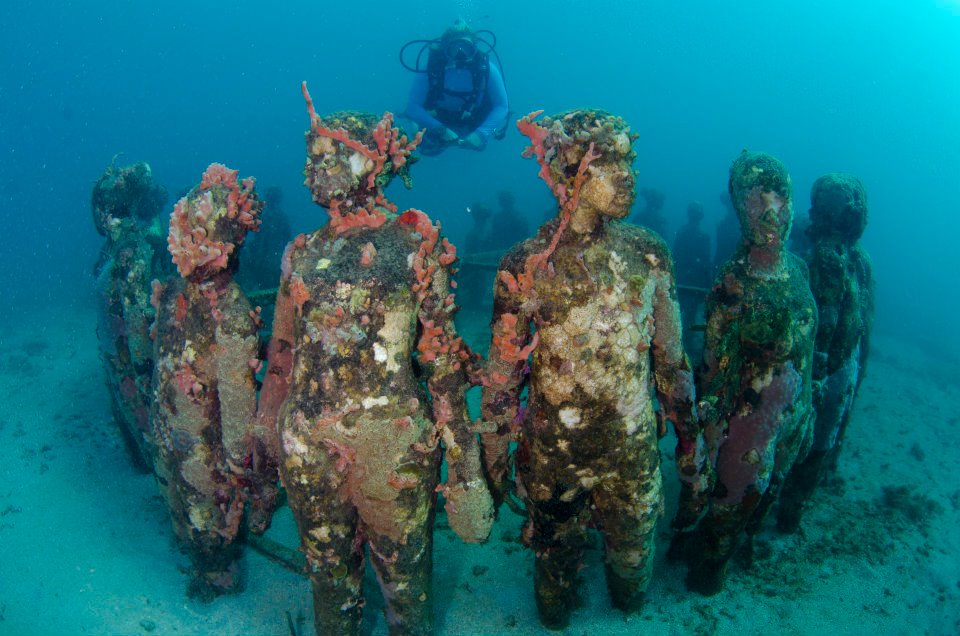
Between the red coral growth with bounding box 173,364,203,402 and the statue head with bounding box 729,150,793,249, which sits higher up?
the statue head with bounding box 729,150,793,249

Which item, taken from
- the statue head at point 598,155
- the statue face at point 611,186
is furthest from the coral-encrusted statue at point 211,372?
the statue face at point 611,186

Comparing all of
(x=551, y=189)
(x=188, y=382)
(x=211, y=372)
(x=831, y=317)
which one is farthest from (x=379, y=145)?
(x=831, y=317)

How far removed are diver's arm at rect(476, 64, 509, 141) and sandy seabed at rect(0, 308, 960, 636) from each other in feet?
25.0

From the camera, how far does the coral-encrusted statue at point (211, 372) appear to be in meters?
3.05

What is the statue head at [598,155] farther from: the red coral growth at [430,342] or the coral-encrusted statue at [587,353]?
the red coral growth at [430,342]

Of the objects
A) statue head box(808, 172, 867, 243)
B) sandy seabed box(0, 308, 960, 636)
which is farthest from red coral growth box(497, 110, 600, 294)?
statue head box(808, 172, 867, 243)

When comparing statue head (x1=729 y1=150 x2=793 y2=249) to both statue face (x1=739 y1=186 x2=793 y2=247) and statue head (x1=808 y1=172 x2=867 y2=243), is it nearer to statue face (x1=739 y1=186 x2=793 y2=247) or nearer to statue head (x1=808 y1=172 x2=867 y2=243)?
statue face (x1=739 y1=186 x2=793 y2=247)

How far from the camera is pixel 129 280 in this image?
15.7ft

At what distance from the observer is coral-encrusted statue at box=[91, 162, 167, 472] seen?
15.8ft

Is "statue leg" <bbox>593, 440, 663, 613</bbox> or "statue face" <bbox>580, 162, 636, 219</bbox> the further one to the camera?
"statue leg" <bbox>593, 440, 663, 613</bbox>

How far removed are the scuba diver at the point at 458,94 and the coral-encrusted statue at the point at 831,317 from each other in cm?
662

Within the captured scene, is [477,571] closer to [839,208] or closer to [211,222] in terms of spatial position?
[211,222]

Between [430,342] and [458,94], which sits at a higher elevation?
[458,94]

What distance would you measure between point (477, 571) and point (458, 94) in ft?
28.9
